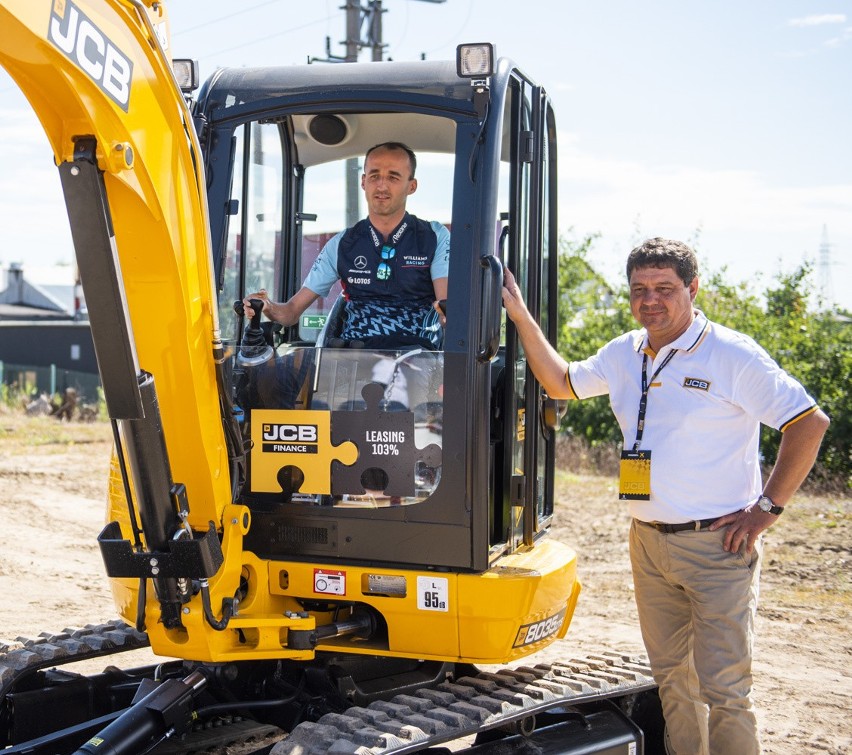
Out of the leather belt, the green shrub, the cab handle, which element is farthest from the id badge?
the green shrub

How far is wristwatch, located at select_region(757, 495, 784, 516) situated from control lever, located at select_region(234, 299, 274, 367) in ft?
5.98

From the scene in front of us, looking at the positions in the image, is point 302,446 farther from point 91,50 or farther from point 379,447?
point 91,50

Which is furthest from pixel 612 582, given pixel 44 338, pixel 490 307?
pixel 44 338

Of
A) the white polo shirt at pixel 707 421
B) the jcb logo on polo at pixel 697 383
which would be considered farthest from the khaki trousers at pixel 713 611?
the jcb logo on polo at pixel 697 383

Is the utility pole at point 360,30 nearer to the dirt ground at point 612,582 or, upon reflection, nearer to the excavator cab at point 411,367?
the dirt ground at point 612,582

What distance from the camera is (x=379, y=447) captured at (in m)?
3.84

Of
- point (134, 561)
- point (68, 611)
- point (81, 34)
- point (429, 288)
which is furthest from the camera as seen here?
point (68, 611)

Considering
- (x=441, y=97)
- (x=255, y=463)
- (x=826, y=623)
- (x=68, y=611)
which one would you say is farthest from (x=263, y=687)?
(x=826, y=623)

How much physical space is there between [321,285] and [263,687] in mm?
1629

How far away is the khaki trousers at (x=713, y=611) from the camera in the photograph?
3.84m

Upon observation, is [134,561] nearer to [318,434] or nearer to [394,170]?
[318,434]

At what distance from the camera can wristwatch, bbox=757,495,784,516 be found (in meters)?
3.80

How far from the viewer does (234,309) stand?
4316 millimetres

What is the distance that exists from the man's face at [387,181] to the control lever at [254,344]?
0.59m
